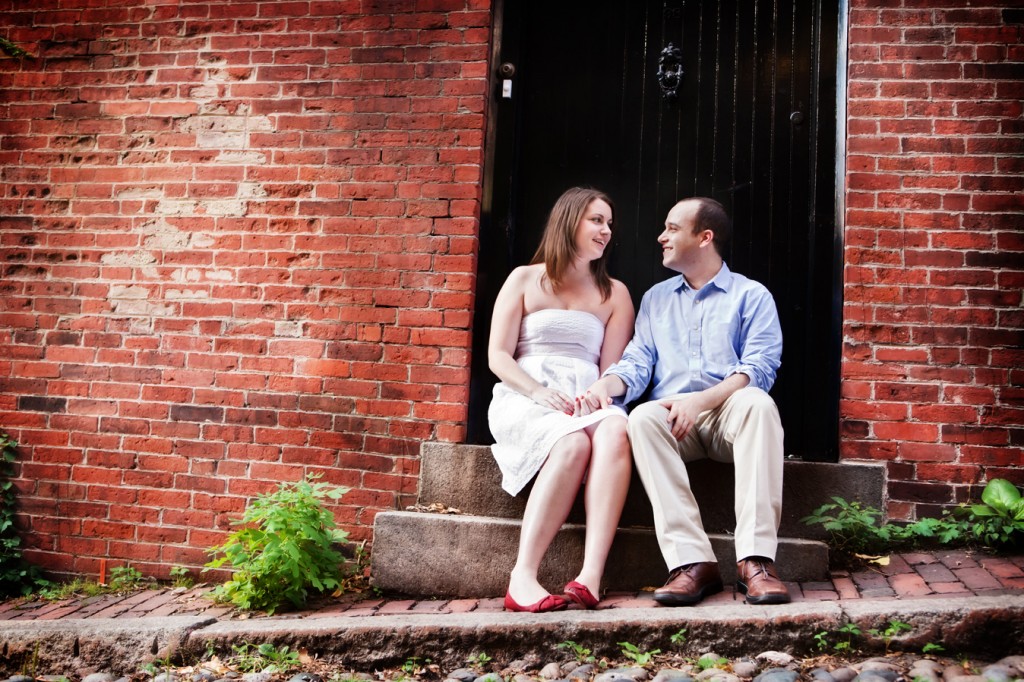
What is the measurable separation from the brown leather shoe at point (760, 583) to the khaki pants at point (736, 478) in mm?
37

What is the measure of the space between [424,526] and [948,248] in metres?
2.66

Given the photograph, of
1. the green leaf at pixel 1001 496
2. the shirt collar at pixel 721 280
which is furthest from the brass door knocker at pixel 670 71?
the green leaf at pixel 1001 496

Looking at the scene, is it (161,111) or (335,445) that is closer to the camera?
(335,445)

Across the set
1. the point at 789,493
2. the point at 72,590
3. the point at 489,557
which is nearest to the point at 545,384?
the point at 489,557

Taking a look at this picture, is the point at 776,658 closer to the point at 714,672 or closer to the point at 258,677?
the point at 714,672

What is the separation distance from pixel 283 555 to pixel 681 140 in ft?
9.22

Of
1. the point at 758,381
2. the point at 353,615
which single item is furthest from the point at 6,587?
the point at 758,381

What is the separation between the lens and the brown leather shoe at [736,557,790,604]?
2506mm

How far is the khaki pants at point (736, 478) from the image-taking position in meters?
2.65

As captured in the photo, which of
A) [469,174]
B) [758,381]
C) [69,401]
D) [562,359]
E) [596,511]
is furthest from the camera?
[69,401]

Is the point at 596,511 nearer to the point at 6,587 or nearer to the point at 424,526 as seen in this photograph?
the point at 424,526

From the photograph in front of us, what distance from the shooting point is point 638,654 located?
2.33 meters

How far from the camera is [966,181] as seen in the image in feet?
10.8

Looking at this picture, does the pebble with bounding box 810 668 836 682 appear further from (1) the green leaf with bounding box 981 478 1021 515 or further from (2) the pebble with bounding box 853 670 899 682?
(1) the green leaf with bounding box 981 478 1021 515
